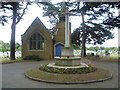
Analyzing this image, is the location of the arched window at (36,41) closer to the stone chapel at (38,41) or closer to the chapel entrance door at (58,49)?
the stone chapel at (38,41)

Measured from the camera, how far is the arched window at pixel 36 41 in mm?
27062

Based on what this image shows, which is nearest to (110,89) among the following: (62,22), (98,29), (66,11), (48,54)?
(66,11)

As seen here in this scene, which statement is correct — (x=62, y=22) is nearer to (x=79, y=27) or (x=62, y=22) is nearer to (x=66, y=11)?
(x=79, y=27)

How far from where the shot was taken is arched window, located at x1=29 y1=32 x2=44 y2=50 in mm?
27062

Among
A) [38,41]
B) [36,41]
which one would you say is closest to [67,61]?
[38,41]

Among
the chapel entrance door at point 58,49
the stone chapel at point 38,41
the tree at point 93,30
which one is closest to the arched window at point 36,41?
the stone chapel at point 38,41

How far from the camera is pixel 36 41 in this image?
27062mm

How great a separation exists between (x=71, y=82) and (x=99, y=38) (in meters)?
25.8

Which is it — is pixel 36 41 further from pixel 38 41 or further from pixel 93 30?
pixel 93 30

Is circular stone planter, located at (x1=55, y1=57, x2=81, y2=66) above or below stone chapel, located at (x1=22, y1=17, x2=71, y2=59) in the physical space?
below

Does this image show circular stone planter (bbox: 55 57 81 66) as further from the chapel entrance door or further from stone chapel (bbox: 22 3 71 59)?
the chapel entrance door

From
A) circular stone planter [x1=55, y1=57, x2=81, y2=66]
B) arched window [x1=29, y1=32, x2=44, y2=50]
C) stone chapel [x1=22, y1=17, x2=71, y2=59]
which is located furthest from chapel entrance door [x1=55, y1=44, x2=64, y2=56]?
circular stone planter [x1=55, y1=57, x2=81, y2=66]

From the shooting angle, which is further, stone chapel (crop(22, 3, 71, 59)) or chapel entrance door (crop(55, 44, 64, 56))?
chapel entrance door (crop(55, 44, 64, 56))

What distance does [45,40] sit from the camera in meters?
27.0
